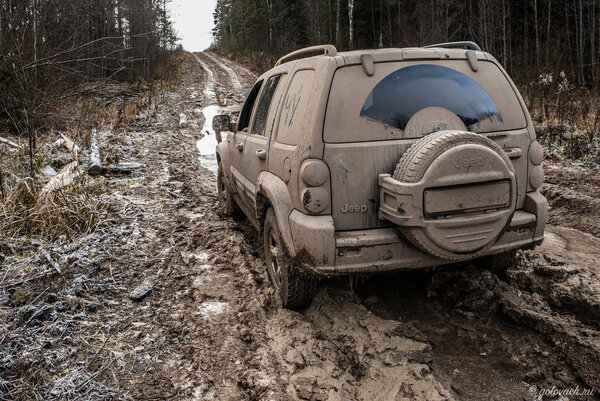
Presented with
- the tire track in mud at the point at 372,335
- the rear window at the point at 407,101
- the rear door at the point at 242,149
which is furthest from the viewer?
the rear door at the point at 242,149

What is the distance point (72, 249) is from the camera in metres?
4.52

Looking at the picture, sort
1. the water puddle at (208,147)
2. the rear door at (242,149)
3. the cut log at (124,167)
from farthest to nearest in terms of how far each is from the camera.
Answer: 1. the water puddle at (208,147)
2. the cut log at (124,167)
3. the rear door at (242,149)

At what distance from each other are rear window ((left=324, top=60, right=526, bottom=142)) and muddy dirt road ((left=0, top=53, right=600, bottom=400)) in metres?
1.27

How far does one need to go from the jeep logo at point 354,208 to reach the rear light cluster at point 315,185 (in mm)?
127

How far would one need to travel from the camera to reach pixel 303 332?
3.14 m

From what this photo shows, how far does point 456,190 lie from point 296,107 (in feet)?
4.21

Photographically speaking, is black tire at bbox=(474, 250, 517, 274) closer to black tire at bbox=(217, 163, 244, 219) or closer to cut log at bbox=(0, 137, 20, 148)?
black tire at bbox=(217, 163, 244, 219)

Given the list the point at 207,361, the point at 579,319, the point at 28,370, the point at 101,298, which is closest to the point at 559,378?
the point at 579,319

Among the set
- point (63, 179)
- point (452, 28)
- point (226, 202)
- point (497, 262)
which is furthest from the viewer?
point (452, 28)

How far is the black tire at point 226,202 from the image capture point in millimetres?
5559

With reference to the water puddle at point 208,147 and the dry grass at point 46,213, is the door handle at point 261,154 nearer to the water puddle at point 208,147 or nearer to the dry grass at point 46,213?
the dry grass at point 46,213

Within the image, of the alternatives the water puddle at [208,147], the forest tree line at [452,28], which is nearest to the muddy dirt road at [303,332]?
the water puddle at [208,147]

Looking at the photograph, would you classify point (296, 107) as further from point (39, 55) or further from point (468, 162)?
point (39, 55)

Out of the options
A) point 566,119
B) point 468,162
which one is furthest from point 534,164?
point 566,119
